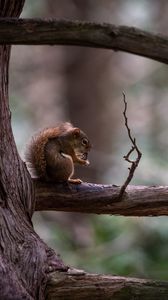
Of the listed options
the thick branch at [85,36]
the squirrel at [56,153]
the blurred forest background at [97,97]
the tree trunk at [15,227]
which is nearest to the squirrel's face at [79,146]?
the squirrel at [56,153]

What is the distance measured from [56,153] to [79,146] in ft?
0.81

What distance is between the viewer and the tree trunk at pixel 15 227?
195cm

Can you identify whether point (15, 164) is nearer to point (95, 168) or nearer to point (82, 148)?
point (82, 148)

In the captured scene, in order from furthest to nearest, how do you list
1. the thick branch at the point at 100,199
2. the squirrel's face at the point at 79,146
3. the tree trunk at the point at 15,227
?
the squirrel's face at the point at 79,146 < the thick branch at the point at 100,199 < the tree trunk at the point at 15,227

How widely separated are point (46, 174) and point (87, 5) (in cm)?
504

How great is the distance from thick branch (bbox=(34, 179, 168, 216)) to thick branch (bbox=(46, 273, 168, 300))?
279 millimetres

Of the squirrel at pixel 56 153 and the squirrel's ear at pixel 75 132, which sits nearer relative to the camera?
the squirrel at pixel 56 153

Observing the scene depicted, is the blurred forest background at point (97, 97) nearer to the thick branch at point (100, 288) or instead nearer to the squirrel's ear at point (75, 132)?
the squirrel's ear at point (75, 132)

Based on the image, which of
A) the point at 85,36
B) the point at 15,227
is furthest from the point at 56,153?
the point at 85,36

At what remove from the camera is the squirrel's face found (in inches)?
101

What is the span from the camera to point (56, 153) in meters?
2.42

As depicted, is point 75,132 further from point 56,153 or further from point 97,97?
point 97,97

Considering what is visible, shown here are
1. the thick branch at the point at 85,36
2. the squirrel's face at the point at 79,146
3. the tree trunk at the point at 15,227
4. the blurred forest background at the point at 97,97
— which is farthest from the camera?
the blurred forest background at the point at 97,97

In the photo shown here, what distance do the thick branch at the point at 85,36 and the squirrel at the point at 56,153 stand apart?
699mm
